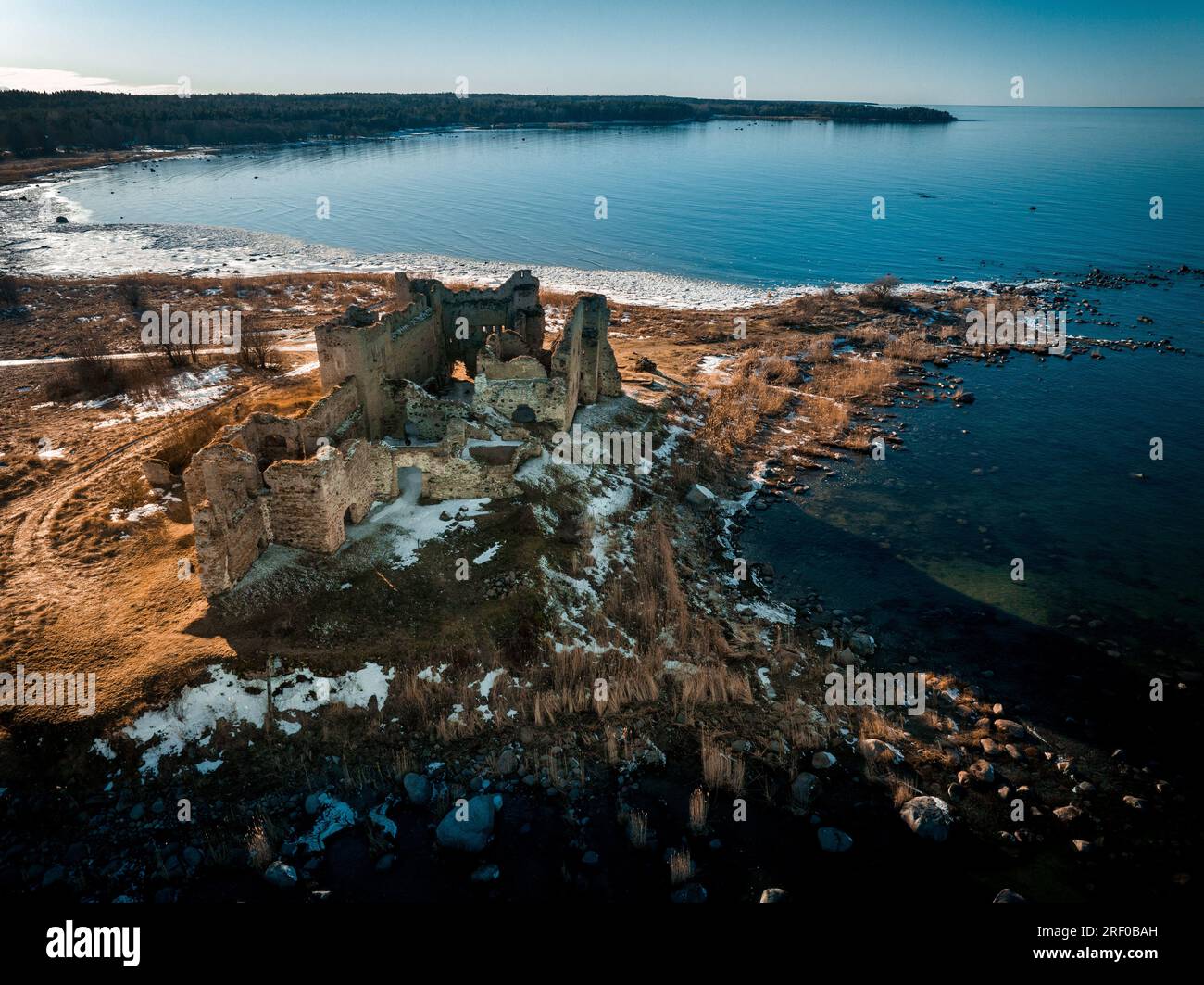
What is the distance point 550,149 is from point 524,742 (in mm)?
148495

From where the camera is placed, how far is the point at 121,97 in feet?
550

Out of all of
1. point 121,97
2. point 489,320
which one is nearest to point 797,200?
point 489,320

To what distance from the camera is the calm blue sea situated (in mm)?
22891

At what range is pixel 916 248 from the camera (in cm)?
6906

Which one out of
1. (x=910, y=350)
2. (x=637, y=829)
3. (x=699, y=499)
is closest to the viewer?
(x=637, y=829)

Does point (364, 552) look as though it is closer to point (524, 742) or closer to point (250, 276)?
point (524, 742)

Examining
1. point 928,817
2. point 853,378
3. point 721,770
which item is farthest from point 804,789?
point 853,378

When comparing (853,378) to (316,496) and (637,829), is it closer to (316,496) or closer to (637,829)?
(316,496)

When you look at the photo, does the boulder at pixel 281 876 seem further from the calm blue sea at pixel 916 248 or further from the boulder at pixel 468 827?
the calm blue sea at pixel 916 248

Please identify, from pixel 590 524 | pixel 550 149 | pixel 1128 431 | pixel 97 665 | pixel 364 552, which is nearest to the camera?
pixel 97 665

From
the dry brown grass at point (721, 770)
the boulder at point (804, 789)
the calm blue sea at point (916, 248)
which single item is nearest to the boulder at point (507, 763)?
the dry brown grass at point (721, 770)

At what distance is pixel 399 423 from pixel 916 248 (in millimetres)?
62856

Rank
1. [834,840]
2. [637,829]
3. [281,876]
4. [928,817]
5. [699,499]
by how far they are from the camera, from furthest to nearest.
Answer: [699,499], [928,817], [834,840], [637,829], [281,876]

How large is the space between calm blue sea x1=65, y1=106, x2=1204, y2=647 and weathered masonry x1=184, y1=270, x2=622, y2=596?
8927 millimetres
